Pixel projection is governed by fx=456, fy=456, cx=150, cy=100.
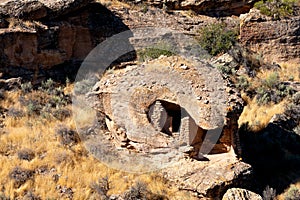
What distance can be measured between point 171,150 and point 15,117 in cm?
434

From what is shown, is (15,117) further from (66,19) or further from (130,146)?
(66,19)

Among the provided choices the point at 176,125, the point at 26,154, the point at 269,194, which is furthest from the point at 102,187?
the point at 269,194

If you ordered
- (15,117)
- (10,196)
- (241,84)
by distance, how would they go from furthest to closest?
(241,84), (15,117), (10,196)

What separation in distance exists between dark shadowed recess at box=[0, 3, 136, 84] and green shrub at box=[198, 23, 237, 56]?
2631 mm

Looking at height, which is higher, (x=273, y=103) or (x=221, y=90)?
(x=221, y=90)

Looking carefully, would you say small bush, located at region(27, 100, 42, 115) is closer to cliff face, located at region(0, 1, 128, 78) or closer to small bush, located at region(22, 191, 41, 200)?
cliff face, located at region(0, 1, 128, 78)

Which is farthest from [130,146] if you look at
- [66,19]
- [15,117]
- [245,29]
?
[245,29]

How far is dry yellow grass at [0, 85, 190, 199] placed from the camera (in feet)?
27.9

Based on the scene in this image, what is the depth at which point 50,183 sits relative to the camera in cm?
864

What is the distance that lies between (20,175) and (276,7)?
11.7m

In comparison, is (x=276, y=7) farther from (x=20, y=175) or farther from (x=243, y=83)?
(x=20, y=175)

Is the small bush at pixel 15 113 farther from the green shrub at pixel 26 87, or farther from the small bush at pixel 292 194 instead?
the small bush at pixel 292 194

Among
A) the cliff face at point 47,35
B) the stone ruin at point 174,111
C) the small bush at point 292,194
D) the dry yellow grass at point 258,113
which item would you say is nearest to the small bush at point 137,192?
the stone ruin at point 174,111

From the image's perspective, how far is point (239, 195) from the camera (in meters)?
7.71
